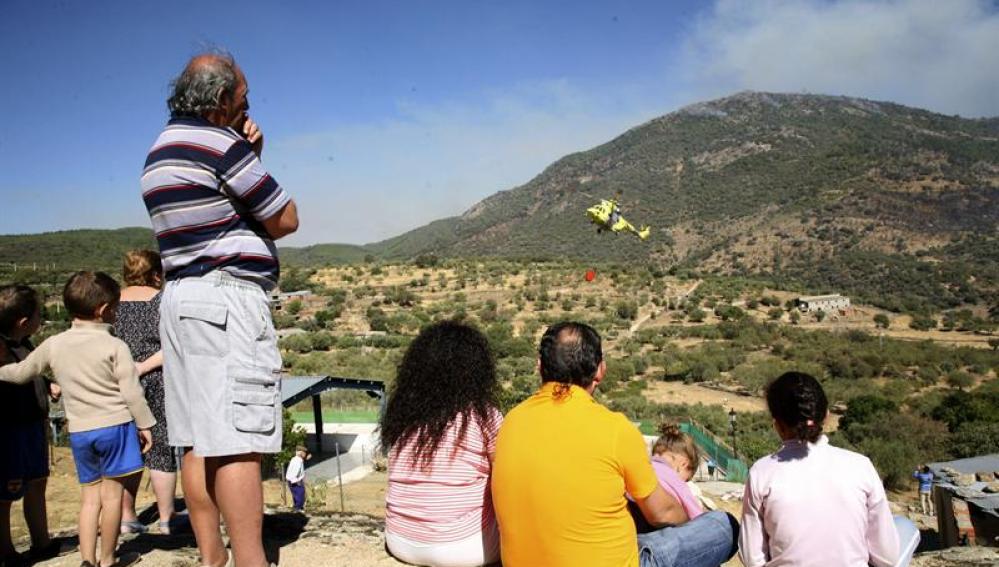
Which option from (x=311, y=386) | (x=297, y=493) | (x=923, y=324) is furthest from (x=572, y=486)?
(x=923, y=324)

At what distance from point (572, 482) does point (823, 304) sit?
1741 inches

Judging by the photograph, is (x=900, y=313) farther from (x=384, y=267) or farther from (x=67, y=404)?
(x=67, y=404)

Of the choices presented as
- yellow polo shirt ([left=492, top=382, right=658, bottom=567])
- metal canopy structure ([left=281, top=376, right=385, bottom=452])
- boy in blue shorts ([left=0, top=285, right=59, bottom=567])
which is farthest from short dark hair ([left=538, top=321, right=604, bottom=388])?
metal canopy structure ([left=281, top=376, right=385, bottom=452])

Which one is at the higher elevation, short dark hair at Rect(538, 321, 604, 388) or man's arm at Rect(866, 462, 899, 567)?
short dark hair at Rect(538, 321, 604, 388)

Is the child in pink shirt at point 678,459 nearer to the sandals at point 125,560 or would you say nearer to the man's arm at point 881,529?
the man's arm at point 881,529

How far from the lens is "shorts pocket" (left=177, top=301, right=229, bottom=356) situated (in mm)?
2268

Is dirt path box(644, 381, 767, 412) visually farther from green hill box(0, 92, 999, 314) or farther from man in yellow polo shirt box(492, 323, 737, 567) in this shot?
green hill box(0, 92, 999, 314)

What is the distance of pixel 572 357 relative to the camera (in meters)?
2.64

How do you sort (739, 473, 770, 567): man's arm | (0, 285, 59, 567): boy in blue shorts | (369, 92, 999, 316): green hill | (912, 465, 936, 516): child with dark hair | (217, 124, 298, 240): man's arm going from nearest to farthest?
1. (217, 124, 298, 240): man's arm
2. (739, 473, 770, 567): man's arm
3. (0, 285, 59, 567): boy in blue shorts
4. (912, 465, 936, 516): child with dark hair
5. (369, 92, 999, 316): green hill

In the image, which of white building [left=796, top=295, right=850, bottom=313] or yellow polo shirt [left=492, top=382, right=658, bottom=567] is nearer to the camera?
yellow polo shirt [left=492, top=382, right=658, bottom=567]

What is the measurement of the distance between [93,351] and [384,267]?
49099 mm

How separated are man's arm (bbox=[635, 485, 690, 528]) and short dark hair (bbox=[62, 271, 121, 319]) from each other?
2562 mm

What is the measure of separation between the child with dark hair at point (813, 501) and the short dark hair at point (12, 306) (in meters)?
3.55

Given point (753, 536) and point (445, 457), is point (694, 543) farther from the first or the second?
point (445, 457)
